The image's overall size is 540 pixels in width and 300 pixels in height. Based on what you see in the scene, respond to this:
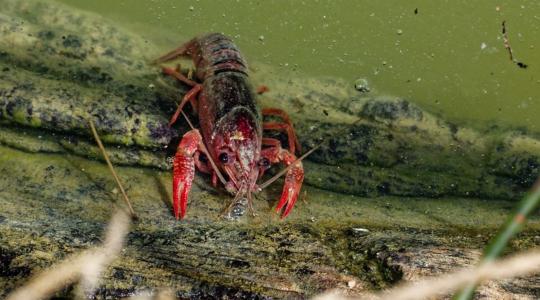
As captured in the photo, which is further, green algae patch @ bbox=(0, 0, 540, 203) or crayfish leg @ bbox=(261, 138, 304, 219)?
green algae patch @ bbox=(0, 0, 540, 203)

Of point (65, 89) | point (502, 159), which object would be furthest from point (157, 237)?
point (502, 159)

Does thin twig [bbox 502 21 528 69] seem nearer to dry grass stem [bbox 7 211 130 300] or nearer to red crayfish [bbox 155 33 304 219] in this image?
red crayfish [bbox 155 33 304 219]

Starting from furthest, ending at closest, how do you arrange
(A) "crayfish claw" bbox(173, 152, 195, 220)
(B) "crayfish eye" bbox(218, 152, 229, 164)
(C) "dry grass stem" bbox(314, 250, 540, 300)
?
(B) "crayfish eye" bbox(218, 152, 229, 164) < (A) "crayfish claw" bbox(173, 152, 195, 220) < (C) "dry grass stem" bbox(314, 250, 540, 300)

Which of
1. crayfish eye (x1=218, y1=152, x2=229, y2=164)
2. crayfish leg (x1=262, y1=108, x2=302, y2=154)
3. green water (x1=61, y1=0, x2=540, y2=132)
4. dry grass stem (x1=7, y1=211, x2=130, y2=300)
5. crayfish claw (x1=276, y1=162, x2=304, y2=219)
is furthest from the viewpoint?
green water (x1=61, y1=0, x2=540, y2=132)

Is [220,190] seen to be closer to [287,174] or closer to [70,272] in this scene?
[287,174]

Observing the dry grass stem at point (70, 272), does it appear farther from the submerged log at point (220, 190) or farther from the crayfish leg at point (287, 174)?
the crayfish leg at point (287, 174)

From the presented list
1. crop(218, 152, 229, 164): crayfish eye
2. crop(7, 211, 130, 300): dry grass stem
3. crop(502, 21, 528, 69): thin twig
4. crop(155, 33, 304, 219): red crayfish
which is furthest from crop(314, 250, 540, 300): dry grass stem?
crop(502, 21, 528, 69): thin twig

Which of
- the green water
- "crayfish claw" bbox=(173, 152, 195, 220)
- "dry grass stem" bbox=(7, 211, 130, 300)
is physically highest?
the green water
